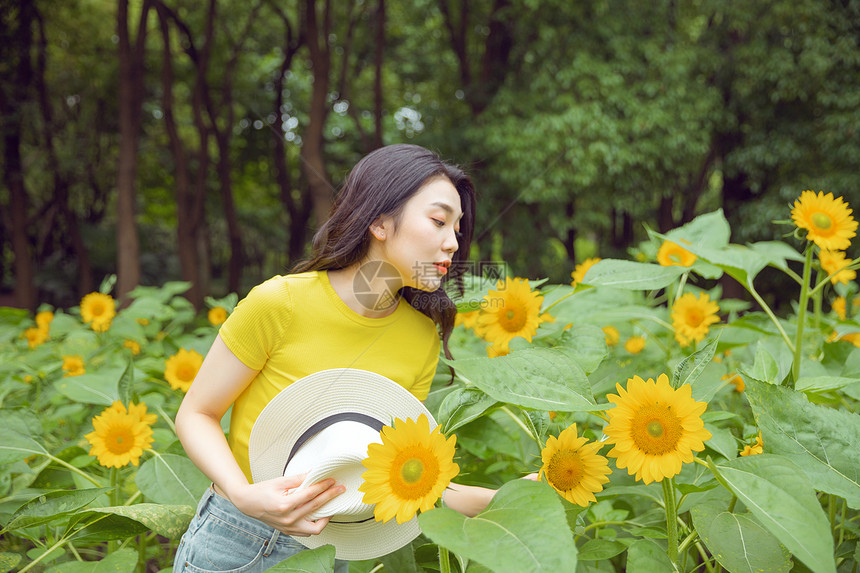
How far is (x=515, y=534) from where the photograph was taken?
2.33 feet

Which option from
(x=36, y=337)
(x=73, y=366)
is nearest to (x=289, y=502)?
(x=73, y=366)

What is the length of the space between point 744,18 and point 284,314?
9.42m

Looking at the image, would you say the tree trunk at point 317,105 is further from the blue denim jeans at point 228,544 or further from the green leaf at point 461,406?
the green leaf at point 461,406

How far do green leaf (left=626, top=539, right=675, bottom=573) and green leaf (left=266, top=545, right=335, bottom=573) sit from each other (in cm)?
43

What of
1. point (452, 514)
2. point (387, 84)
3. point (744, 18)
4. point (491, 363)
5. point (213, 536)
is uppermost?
point (744, 18)

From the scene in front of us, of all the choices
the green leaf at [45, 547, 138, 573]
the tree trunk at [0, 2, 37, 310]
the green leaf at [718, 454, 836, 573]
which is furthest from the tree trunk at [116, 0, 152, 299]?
the green leaf at [718, 454, 836, 573]

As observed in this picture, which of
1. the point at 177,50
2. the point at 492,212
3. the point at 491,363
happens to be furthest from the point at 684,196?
the point at 491,363

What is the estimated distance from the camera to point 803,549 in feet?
2.30

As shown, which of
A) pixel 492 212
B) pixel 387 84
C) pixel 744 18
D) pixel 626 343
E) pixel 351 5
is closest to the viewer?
pixel 626 343

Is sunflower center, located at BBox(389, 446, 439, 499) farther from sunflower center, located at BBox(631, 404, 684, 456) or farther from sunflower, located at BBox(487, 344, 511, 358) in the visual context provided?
sunflower, located at BBox(487, 344, 511, 358)

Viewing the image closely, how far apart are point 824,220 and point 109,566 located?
161 centimetres

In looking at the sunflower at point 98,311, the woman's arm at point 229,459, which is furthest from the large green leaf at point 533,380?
the sunflower at point 98,311

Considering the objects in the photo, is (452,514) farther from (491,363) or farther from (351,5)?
(351,5)

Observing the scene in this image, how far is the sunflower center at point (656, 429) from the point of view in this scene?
84cm
